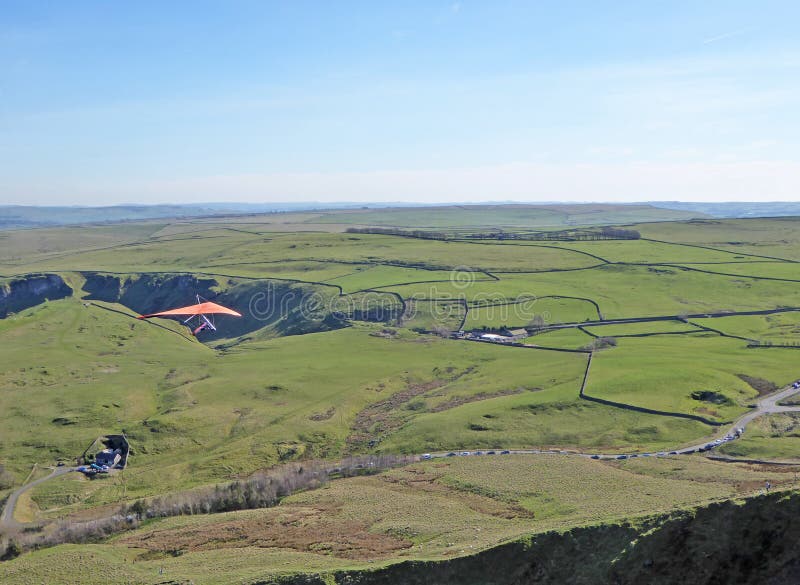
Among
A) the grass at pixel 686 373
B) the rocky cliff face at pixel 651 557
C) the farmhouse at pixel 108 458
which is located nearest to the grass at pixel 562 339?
the grass at pixel 686 373

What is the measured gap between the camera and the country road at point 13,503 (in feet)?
251

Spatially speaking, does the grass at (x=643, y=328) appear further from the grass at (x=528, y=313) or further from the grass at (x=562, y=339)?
the grass at (x=528, y=313)

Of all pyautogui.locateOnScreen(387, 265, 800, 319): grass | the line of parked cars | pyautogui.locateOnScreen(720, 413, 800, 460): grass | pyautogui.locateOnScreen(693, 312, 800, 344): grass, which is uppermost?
pyautogui.locateOnScreen(387, 265, 800, 319): grass

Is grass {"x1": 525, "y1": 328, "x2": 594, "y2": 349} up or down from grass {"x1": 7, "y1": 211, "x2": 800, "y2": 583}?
up

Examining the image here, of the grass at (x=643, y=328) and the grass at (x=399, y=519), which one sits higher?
the grass at (x=643, y=328)

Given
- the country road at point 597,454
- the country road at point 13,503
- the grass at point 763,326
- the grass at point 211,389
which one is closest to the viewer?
the country road at point 13,503

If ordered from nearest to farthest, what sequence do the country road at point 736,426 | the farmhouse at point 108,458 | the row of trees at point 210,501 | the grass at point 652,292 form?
the row of trees at point 210,501, the country road at point 736,426, the farmhouse at point 108,458, the grass at point 652,292

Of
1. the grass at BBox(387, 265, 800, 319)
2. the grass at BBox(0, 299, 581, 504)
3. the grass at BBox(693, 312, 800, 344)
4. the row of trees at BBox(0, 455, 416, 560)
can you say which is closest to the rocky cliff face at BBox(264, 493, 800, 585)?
the row of trees at BBox(0, 455, 416, 560)

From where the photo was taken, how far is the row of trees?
2771 inches

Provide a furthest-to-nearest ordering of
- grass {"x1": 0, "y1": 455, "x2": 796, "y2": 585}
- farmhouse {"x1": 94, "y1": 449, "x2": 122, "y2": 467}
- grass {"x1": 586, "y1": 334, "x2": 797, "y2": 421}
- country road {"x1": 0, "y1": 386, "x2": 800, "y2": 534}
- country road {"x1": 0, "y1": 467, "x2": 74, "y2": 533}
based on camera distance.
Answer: grass {"x1": 586, "y1": 334, "x2": 797, "y2": 421} → farmhouse {"x1": 94, "y1": 449, "x2": 122, "y2": 467} → country road {"x1": 0, "y1": 386, "x2": 800, "y2": 534} → country road {"x1": 0, "y1": 467, "x2": 74, "y2": 533} → grass {"x1": 0, "y1": 455, "x2": 796, "y2": 585}

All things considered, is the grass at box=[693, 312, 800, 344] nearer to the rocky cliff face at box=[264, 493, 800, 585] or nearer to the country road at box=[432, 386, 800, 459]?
the country road at box=[432, 386, 800, 459]

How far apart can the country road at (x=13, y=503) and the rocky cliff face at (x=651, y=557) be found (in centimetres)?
4655

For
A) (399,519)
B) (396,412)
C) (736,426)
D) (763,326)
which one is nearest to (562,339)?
(763,326)

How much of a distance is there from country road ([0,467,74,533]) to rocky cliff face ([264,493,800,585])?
46551mm
